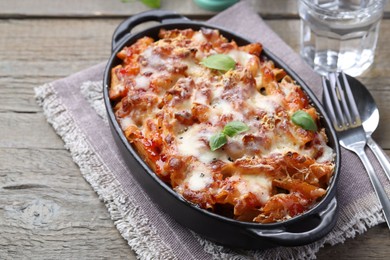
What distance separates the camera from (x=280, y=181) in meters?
1.88

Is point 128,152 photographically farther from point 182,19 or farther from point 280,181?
point 182,19

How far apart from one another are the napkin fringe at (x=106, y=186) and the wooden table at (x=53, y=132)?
28mm

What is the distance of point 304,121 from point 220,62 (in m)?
0.37

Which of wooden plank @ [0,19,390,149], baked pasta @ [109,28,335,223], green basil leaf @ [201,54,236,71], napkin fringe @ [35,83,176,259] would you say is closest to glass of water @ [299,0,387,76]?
wooden plank @ [0,19,390,149]

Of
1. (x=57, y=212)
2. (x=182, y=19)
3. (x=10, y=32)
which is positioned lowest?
(x=57, y=212)

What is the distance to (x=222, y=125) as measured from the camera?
6.53 feet

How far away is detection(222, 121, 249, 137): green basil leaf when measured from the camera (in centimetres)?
195

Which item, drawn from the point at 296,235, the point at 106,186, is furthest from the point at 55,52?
the point at 296,235

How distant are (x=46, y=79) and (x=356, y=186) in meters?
1.30

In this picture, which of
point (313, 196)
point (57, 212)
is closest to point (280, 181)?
point (313, 196)

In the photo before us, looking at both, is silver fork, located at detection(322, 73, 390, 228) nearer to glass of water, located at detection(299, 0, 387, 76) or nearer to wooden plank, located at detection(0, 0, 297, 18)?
glass of water, located at detection(299, 0, 387, 76)

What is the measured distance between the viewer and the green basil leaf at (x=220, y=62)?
2.16 m

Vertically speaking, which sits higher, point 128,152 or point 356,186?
point 128,152

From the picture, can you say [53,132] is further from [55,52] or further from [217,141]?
[217,141]
